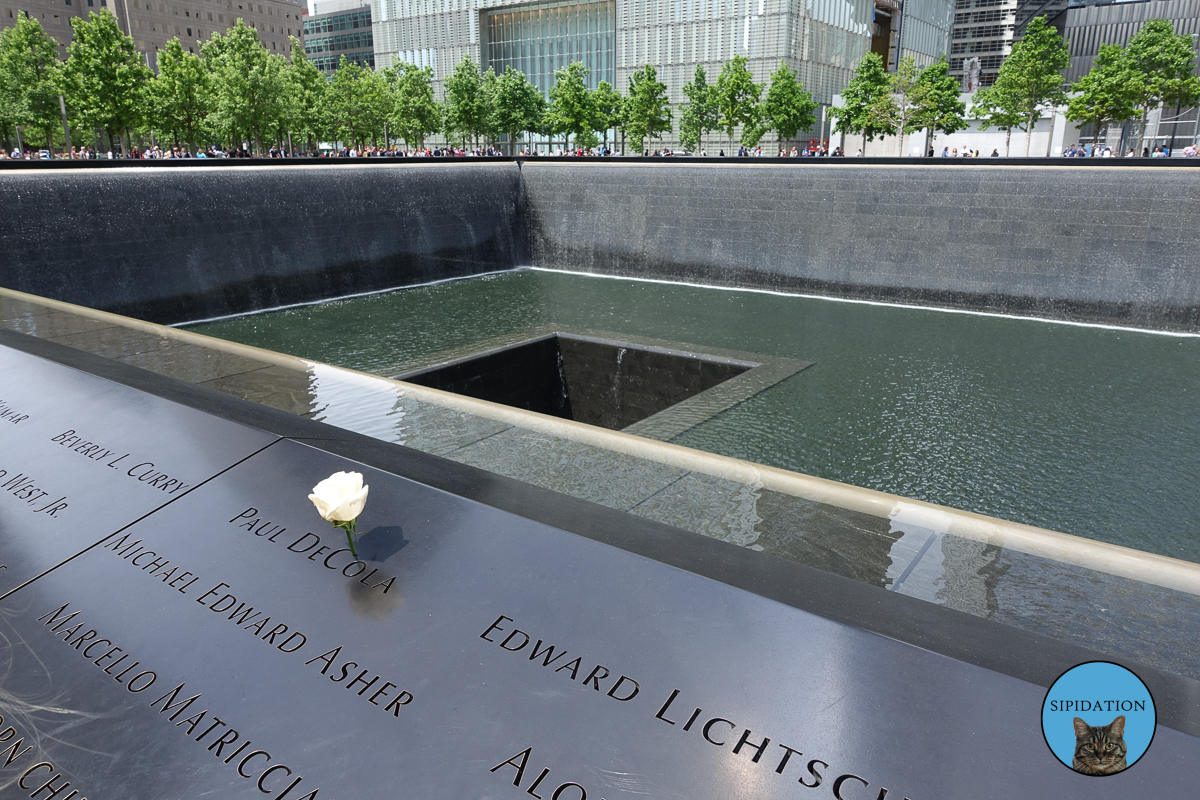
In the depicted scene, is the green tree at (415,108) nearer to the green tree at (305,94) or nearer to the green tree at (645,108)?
the green tree at (305,94)

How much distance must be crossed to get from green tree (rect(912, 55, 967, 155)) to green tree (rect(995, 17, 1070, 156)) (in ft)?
6.12

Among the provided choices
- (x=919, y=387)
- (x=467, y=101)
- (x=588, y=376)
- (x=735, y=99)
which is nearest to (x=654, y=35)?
(x=735, y=99)

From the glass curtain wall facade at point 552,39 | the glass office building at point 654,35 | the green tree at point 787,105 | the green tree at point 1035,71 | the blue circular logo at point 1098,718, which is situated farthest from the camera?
the glass curtain wall facade at point 552,39

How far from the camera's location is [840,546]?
126 inches

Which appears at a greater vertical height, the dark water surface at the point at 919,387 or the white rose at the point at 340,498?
the white rose at the point at 340,498

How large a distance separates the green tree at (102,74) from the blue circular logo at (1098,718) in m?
33.9

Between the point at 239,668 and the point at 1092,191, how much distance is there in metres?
14.1

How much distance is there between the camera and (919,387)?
9094 millimetres

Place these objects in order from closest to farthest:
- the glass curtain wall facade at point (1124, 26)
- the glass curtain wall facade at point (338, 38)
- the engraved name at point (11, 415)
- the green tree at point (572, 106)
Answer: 1. the engraved name at point (11, 415)
2. the green tree at point (572, 106)
3. the glass curtain wall facade at point (1124, 26)
4. the glass curtain wall facade at point (338, 38)

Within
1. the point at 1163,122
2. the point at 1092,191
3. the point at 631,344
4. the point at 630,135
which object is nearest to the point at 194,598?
the point at 631,344

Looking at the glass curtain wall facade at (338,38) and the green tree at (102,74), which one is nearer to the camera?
the green tree at (102,74)

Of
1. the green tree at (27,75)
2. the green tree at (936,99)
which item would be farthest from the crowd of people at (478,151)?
the green tree at (936,99)

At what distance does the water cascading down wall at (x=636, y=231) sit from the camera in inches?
465

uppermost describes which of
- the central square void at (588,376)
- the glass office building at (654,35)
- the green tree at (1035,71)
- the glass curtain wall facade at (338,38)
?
the glass curtain wall facade at (338,38)
